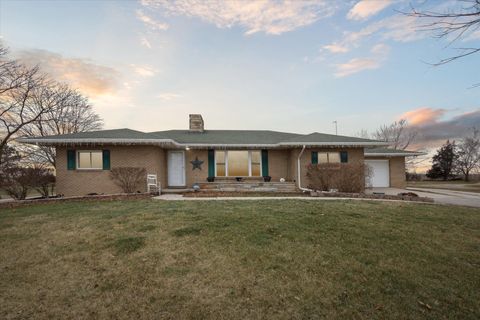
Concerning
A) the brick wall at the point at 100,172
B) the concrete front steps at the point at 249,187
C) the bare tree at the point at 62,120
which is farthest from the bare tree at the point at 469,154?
the bare tree at the point at 62,120

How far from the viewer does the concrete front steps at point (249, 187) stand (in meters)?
12.9

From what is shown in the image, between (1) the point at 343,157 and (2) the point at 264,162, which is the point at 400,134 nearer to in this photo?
(1) the point at 343,157

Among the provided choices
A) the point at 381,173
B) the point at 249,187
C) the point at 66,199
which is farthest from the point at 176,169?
the point at 381,173

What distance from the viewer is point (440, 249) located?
4312 millimetres

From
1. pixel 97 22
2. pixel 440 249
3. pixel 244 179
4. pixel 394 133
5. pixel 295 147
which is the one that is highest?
pixel 97 22

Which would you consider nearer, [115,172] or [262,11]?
[262,11]

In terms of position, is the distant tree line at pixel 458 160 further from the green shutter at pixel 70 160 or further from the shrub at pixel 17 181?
the shrub at pixel 17 181

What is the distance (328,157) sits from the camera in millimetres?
13719

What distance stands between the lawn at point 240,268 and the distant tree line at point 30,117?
24.2 ft

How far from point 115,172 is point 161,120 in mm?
10457

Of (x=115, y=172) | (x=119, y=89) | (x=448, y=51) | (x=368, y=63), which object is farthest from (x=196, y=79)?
(x=448, y=51)

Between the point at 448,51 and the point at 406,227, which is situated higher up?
the point at 448,51

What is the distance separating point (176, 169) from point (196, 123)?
4.54 meters

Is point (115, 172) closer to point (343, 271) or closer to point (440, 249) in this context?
point (343, 271)
